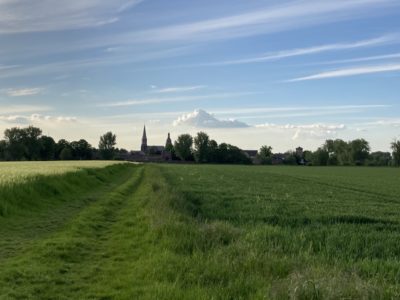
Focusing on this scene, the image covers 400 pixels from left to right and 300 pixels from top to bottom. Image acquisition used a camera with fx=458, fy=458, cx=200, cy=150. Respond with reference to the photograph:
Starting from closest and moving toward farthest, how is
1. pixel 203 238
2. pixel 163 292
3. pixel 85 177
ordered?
pixel 163 292
pixel 203 238
pixel 85 177

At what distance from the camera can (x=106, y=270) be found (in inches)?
360

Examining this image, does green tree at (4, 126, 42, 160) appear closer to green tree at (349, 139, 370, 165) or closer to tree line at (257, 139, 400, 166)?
tree line at (257, 139, 400, 166)

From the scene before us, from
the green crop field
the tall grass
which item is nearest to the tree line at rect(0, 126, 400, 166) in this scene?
the tall grass

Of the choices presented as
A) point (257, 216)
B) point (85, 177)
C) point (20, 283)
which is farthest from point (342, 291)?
point (85, 177)

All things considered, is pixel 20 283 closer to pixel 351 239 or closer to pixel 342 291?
pixel 342 291

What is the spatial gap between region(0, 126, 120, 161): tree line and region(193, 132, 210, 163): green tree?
41183mm

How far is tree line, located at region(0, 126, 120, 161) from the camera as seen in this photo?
471 feet

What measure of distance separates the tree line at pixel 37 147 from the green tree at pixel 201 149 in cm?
4118

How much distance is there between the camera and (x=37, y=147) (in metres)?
149

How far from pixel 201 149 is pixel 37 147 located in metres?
68.6

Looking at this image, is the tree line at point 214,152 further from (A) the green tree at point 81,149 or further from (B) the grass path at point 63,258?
(B) the grass path at point 63,258

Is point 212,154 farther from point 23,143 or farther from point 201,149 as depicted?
point 23,143

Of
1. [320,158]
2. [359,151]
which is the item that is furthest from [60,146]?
[359,151]

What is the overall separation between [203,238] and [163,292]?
12.2ft
